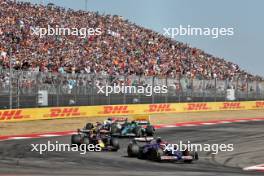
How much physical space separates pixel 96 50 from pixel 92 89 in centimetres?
1269

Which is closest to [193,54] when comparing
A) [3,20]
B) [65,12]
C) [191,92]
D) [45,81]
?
[65,12]

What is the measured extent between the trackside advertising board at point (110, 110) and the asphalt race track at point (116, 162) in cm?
677

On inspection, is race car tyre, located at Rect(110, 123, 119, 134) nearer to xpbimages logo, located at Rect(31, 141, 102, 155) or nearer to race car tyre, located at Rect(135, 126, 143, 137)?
race car tyre, located at Rect(135, 126, 143, 137)

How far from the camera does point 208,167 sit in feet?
47.8

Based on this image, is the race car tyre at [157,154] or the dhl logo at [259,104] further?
the dhl logo at [259,104]

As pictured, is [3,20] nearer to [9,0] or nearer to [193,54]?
[9,0]

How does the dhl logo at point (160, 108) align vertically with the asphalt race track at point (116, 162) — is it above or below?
above

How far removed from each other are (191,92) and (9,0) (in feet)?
64.0

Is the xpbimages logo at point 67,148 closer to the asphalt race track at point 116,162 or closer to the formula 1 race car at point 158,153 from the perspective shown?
the asphalt race track at point 116,162

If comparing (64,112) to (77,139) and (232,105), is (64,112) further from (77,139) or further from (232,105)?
(232,105)

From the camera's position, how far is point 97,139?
18.9 metres

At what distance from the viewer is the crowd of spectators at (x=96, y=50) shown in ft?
→ 129

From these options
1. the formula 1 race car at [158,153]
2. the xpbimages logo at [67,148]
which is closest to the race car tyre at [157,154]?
the formula 1 race car at [158,153]

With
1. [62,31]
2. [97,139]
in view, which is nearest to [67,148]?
[97,139]
